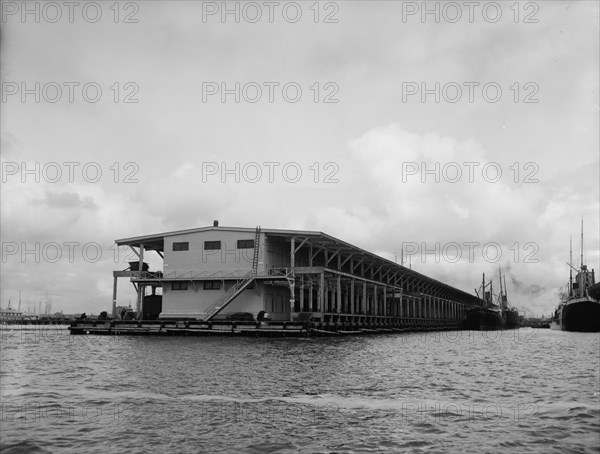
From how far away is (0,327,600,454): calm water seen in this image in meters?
12.9

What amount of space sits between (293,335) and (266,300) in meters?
7.89

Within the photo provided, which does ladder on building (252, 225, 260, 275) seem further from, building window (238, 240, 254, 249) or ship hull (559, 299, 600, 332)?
ship hull (559, 299, 600, 332)

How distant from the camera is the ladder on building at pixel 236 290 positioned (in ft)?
176

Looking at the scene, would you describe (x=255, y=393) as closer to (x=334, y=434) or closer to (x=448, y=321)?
(x=334, y=434)

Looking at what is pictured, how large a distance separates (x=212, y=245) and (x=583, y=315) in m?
66.8

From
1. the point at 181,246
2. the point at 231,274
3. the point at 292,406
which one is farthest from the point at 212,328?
the point at 292,406

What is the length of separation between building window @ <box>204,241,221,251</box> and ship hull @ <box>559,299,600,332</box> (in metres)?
64.5

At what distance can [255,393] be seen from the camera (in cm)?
1880

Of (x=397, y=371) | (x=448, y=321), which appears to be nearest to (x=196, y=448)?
(x=397, y=371)

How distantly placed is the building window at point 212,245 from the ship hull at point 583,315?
64471mm

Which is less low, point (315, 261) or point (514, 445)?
point (315, 261)

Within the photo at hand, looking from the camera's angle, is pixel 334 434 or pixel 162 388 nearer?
pixel 334 434

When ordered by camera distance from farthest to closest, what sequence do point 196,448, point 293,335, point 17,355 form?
point 293,335 < point 17,355 < point 196,448

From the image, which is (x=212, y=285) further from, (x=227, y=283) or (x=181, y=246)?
(x=181, y=246)
